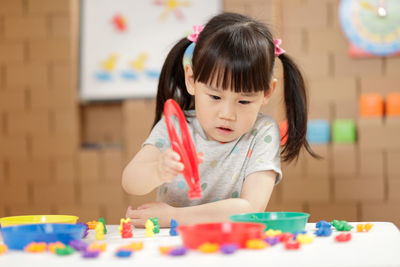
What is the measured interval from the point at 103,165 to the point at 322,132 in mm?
975

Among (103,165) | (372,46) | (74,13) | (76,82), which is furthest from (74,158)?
(372,46)

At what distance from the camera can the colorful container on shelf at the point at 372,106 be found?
2.21 m

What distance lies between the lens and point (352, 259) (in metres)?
0.56

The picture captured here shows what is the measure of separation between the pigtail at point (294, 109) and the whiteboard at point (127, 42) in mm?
1332

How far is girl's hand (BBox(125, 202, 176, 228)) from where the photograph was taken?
0.97 meters

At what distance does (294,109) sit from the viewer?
3.90ft

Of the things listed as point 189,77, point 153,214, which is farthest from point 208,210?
point 189,77

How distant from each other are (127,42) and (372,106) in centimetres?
113

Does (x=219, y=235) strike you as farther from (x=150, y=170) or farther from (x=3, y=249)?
(x=150, y=170)

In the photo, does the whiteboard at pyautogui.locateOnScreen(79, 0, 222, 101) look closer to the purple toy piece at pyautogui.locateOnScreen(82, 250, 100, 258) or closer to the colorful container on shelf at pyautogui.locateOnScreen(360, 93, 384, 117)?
the colorful container on shelf at pyautogui.locateOnScreen(360, 93, 384, 117)

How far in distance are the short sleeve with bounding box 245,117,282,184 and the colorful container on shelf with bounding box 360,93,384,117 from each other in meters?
1.16

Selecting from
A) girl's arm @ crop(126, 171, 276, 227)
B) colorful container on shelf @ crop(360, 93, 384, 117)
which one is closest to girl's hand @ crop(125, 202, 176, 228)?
girl's arm @ crop(126, 171, 276, 227)

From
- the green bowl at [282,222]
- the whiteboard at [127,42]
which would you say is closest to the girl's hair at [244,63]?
the green bowl at [282,222]

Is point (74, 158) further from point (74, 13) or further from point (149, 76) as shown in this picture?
point (74, 13)
